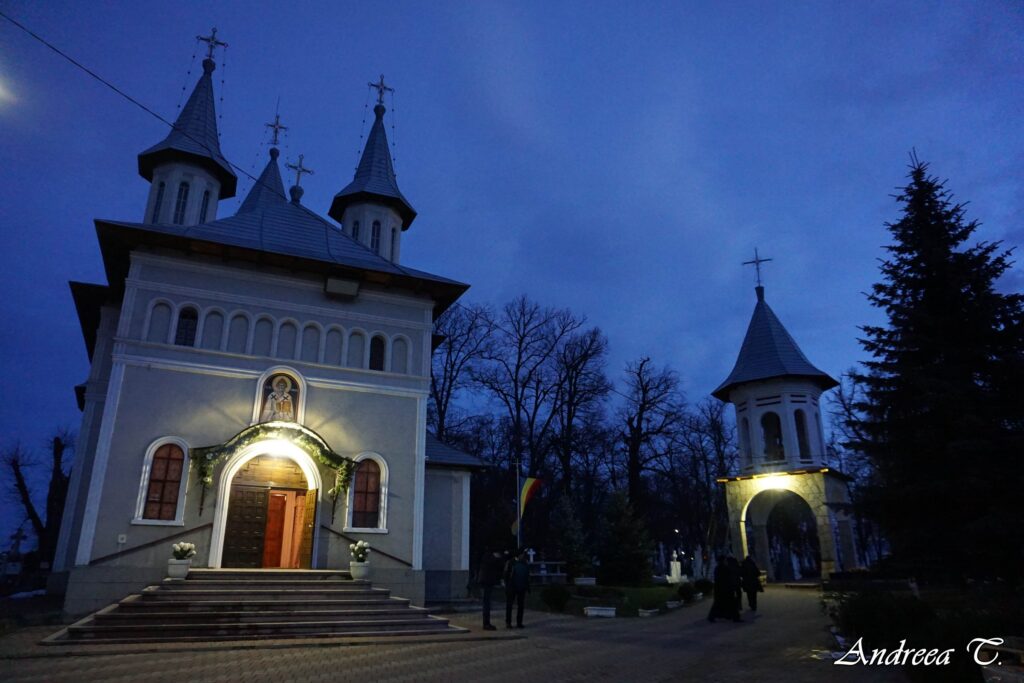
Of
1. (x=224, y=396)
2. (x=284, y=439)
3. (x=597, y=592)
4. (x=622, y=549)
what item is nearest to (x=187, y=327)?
(x=224, y=396)

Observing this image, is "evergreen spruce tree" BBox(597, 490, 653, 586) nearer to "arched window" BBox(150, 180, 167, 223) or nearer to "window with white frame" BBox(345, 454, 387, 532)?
"window with white frame" BBox(345, 454, 387, 532)

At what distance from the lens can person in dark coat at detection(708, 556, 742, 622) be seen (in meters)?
15.3

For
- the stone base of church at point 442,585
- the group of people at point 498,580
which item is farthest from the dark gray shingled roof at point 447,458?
the group of people at point 498,580

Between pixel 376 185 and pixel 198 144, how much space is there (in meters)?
7.07

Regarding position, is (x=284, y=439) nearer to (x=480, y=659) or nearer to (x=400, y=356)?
(x=400, y=356)

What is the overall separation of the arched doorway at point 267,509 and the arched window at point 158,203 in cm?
1269

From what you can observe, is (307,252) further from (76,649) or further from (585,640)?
(585,640)

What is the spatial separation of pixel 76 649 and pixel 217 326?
8.96m

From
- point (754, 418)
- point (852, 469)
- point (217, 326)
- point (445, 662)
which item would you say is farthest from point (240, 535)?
point (852, 469)

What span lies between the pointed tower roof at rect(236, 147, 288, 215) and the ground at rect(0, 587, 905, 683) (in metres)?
13.9

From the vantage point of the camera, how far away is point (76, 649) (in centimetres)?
995

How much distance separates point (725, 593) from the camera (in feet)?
50.6

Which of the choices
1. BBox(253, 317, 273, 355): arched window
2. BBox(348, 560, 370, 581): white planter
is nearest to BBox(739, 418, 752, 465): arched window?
BBox(348, 560, 370, 581): white planter

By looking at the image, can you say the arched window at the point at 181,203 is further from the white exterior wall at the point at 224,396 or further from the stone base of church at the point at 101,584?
the stone base of church at the point at 101,584
